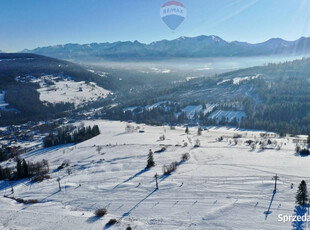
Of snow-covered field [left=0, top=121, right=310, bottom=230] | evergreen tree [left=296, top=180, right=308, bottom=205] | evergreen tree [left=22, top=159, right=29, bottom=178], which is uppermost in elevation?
evergreen tree [left=296, top=180, right=308, bottom=205]

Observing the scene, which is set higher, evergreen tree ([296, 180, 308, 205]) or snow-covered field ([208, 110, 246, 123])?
evergreen tree ([296, 180, 308, 205])

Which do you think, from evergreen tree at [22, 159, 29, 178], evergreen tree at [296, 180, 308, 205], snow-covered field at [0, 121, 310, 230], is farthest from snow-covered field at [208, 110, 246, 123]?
evergreen tree at [22, 159, 29, 178]

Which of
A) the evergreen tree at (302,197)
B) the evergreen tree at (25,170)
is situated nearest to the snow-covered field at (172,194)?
the evergreen tree at (302,197)

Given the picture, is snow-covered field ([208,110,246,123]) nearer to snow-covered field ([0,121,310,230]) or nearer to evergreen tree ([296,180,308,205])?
snow-covered field ([0,121,310,230])

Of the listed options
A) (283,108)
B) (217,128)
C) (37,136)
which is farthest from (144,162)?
(283,108)

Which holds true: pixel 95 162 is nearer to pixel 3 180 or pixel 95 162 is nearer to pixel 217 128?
pixel 3 180

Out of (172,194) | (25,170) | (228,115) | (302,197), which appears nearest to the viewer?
(302,197)

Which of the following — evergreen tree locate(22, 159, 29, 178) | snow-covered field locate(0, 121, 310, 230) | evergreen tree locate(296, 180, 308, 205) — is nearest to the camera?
evergreen tree locate(296, 180, 308, 205)

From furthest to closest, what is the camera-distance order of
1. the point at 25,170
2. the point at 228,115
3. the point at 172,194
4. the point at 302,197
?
the point at 228,115 → the point at 25,170 → the point at 172,194 → the point at 302,197

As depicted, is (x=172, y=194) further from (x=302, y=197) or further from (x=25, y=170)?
(x=25, y=170)

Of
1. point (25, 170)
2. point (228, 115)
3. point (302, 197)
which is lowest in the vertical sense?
point (25, 170)

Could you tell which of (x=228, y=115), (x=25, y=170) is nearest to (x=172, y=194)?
(x=25, y=170)
